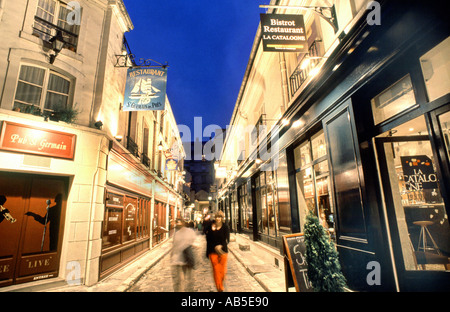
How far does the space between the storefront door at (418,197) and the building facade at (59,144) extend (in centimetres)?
805

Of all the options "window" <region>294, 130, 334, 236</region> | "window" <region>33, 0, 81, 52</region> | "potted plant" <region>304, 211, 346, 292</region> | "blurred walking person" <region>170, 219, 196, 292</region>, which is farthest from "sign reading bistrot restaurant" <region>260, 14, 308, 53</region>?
"window" <region>33, 0, 81, 52</region>

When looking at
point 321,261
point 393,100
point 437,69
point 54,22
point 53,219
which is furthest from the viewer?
point 54,22

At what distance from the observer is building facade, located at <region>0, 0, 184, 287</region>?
6.33m

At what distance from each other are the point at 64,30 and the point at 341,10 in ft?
29.2

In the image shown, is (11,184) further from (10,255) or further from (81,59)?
(81,59)

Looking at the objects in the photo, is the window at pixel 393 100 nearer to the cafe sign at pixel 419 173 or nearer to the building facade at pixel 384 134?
the building facade at pixel 384 134

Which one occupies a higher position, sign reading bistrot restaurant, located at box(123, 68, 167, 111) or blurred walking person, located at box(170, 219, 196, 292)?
sign reading bistrot restaurant, located at box(123, 68, 167, 111)

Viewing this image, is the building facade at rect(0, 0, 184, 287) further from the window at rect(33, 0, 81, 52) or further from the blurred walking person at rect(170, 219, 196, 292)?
the blurred walking person at rect(170, 219, 196, 292)

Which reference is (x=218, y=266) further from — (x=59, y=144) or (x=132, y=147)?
(x=132, y=147)

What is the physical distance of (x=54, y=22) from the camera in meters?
7.92

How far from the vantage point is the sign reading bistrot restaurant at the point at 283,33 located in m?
5.51

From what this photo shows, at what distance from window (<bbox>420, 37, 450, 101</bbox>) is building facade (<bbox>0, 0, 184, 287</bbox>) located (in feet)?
28.5

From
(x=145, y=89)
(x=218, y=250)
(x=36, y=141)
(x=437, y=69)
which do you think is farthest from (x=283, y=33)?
(x=36, y=141)

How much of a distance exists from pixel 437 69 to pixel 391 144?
4.93ft
